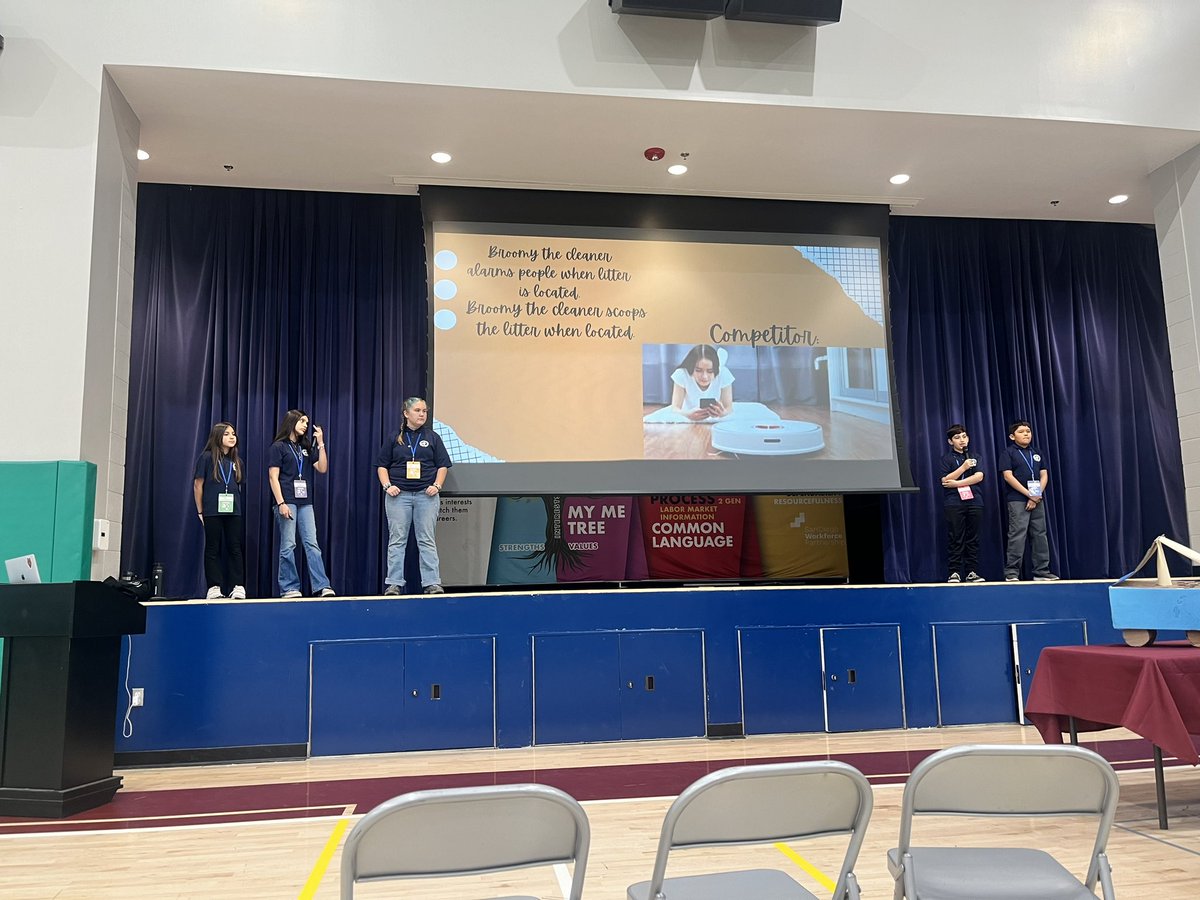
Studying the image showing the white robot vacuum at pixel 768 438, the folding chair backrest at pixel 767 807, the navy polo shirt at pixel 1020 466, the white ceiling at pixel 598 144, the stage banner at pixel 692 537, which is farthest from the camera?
the stage banner at pixel 692 537

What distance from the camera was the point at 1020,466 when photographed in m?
7.52

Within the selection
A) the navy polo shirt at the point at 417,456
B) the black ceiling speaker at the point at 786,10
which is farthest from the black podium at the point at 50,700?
the black ceiling speaker at the point at 786,10

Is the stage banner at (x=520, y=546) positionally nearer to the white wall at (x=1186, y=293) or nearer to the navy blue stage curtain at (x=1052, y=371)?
the navy blue stage curtain at (x=1052, y=371)

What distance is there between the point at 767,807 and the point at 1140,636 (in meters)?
2.69

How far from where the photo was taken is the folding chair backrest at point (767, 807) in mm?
1666

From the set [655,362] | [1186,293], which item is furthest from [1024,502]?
[655,362]

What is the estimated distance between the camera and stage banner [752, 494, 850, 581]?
7902 mm

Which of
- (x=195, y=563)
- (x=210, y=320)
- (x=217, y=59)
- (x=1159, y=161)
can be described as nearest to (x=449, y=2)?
(x=217, y=59)

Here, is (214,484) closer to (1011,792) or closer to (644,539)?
(644,539)

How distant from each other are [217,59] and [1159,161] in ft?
20.8

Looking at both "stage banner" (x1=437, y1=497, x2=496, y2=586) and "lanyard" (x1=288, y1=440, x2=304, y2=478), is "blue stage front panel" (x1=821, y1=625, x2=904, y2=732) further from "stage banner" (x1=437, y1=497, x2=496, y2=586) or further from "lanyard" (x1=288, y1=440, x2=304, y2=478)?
"lanyard" (x1=288, y1=440, x2=304, y2=478)

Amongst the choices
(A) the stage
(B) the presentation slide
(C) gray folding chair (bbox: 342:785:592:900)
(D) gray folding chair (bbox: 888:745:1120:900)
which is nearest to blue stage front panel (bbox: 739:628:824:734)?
(A) the stage

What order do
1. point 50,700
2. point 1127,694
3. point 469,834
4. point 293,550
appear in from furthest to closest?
point 293,550 → point 50,700 → point 1127,694 → point 469,834

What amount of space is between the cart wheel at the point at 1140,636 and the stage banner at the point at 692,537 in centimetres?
417
